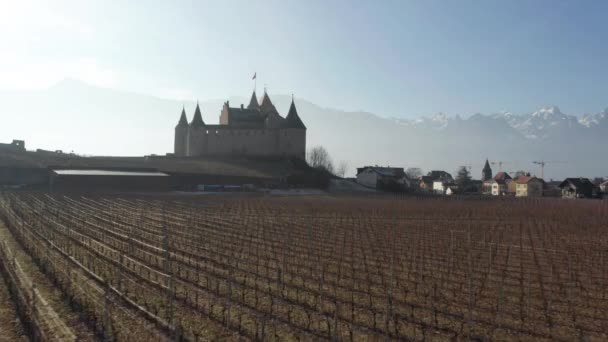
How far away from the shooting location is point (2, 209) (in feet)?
101

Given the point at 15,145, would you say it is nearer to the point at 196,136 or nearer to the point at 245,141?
the point at 196,136

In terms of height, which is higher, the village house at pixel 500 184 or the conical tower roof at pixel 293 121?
the conical tower roof at pixel 293 121

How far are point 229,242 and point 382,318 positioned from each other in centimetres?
1081

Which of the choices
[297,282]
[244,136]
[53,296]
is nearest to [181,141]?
[244,136]

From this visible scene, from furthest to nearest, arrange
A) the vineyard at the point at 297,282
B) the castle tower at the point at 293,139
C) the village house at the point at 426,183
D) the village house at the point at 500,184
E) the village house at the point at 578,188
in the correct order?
the village house at the point at 426,183, the village house at the point at 500,184, the village house at the point at 578,188, the castle tower at the point at 293,139, the vineyard at the point at 297,282

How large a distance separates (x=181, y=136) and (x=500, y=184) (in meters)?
67.7

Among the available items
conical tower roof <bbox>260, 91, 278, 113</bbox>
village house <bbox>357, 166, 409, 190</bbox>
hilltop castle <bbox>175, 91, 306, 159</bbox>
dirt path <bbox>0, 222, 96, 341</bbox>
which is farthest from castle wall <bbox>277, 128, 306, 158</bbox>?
dirt path <bbox>0, 222, 96, 341</bbox>

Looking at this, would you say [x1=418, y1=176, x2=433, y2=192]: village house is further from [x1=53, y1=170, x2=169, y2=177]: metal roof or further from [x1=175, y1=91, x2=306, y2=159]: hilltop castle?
[x1=53, y1=170, x2=169, y2=177]: metal roof

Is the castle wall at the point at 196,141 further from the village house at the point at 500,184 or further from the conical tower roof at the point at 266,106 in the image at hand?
the village house at the point at 500,184

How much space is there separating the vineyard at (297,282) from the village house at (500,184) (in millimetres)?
91613

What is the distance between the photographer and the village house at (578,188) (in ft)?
294

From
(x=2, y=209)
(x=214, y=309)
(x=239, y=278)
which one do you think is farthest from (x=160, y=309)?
(x=2, y=209)

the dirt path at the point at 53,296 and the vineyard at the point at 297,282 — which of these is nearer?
the dirt path at the point at 53,296

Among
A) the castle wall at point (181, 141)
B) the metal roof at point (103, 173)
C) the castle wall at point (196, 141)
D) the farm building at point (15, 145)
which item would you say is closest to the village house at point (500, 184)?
the castle wall at point (196, 141)
